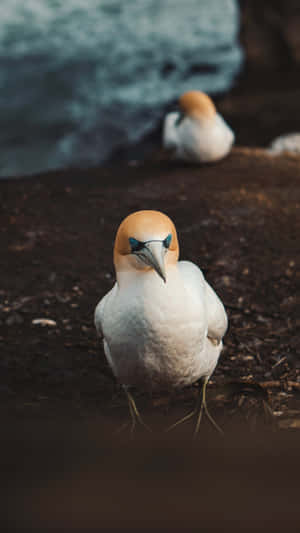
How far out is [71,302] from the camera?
13.3ft

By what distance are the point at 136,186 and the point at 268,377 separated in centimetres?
319

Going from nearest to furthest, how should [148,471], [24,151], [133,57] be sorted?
[148,471] → [24,151] → [133,57]

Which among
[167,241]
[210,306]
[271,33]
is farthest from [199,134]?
[271,33]

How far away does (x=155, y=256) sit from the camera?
234 cm

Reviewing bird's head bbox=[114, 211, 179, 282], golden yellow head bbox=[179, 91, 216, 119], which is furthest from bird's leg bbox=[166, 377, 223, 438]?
golden yellow head bbox=[179, 91, 216, 119]

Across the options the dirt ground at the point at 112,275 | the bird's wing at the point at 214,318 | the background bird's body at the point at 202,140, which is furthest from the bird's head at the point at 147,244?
the background bird's body at the point at 202,140

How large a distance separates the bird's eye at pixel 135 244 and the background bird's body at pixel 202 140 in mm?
4186

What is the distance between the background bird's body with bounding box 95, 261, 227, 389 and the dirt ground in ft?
1.04

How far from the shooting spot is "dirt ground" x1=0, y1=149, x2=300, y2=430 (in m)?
3.07

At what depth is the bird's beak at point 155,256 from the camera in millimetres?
2322

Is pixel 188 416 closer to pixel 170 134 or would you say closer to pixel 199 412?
pixel 199 412

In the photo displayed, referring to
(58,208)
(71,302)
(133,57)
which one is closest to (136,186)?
(58,208)

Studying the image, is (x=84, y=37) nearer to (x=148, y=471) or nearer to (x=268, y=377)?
(x=268, y=377)

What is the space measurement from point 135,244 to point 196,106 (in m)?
4.50
